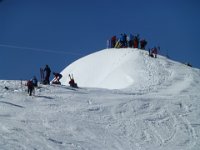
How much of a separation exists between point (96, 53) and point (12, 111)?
877 inches

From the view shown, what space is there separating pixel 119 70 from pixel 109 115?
1302 cm

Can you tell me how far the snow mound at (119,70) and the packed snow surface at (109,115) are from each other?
0.14m

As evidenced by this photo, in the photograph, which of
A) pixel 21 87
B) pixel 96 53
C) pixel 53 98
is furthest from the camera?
pixel 96 53

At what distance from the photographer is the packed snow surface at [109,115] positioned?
1910 centimetres

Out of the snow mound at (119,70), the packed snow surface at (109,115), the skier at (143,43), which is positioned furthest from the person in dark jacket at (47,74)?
the skier at (143,43)

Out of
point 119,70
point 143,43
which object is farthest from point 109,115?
point 143,43

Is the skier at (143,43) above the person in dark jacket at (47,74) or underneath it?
above

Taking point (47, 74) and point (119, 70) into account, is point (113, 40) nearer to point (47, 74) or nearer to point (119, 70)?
point (119, 70)

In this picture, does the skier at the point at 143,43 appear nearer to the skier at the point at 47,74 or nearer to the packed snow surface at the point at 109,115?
the packed snow surface at the point at 109,115

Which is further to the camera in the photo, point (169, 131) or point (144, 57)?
point (144, 57)

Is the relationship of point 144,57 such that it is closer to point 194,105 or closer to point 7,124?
point 194,105

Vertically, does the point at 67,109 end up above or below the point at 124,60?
below

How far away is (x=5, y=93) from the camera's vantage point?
2575 centimetres

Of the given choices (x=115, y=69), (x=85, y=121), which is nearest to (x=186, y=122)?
(x=85, y=121)
